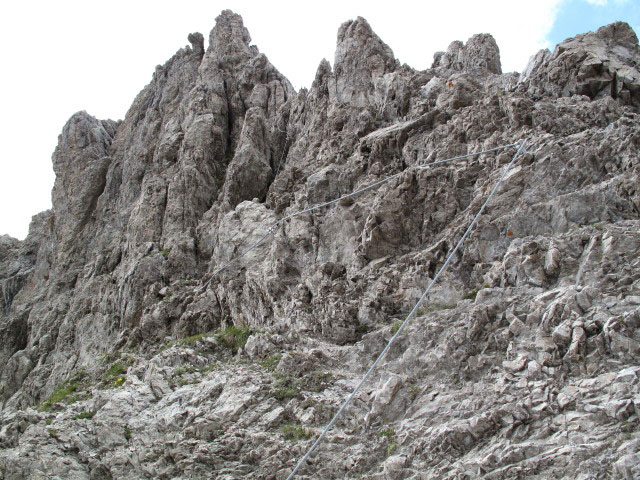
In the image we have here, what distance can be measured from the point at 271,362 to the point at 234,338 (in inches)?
137

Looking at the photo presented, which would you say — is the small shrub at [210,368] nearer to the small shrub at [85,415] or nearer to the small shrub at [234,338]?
the small shrub at [234,338]

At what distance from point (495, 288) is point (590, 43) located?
13615mm

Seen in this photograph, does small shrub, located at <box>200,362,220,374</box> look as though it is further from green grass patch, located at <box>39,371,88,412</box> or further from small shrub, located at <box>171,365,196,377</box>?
green grass patch, located at <box>39,371,88,412</box>

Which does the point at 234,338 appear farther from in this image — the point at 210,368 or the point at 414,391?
the point at 414,391

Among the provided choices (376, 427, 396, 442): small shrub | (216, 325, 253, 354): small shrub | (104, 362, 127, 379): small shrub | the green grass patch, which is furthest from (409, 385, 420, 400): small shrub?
(104, 362, 127, 379): small shrub

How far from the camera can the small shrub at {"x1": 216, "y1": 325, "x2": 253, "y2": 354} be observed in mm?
17188

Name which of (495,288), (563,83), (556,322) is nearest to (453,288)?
(495,288)

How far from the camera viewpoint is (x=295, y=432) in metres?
11.1

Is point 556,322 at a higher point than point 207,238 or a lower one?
lower

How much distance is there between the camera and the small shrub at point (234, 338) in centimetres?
1719

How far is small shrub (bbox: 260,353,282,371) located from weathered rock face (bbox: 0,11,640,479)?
0.12 meters

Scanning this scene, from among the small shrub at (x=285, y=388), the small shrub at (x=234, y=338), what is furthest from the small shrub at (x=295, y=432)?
the small shrub at (x=234, y=338)

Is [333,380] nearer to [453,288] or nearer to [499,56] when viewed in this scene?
[453,288]

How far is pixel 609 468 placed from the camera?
6906 millimetres
